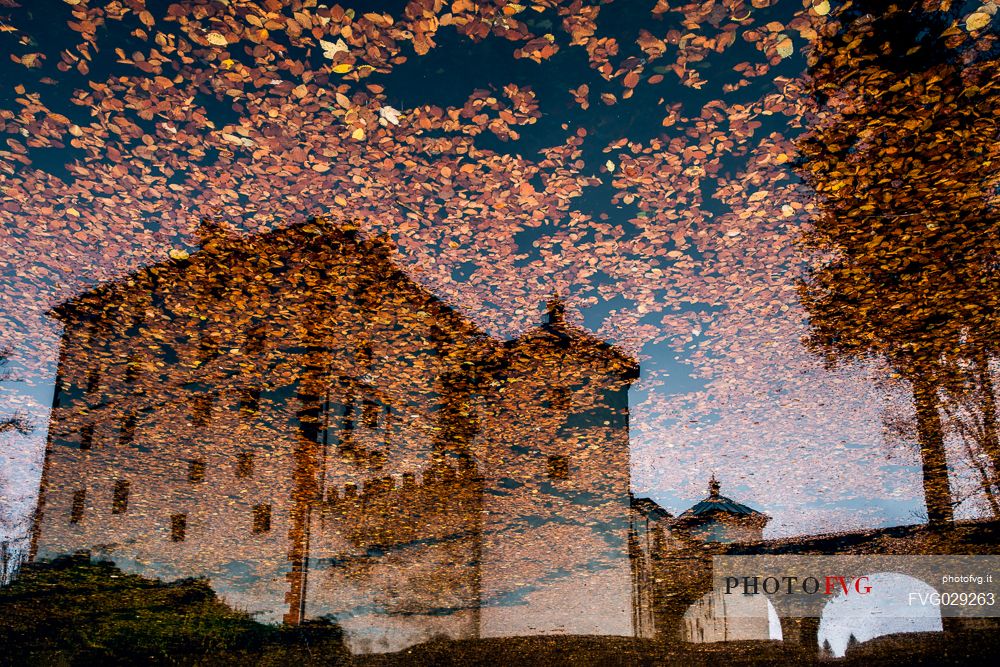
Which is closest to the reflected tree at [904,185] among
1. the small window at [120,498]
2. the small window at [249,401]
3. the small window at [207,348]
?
the small window at [207,348]

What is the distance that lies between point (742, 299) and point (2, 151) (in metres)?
8.00

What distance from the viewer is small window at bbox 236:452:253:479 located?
11.1 metres

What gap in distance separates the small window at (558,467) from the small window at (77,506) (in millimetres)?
11272

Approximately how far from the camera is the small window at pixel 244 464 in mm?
11125

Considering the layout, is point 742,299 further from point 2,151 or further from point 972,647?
point 972,647

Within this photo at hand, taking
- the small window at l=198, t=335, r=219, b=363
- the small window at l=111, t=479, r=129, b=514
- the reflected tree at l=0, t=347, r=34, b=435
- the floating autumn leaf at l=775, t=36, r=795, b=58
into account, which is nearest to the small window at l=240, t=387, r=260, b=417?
the small window at l=198, t=335, r=219, b=363

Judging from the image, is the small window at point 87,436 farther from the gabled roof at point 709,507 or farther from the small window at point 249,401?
the gabled roof at point 709,507

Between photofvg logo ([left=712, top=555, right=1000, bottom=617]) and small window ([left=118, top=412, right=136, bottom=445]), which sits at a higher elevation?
small window ([left=118, top=412, right=136, bottom=445])

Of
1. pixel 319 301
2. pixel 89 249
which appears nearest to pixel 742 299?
pixel 319 301

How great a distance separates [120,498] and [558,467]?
1053cm

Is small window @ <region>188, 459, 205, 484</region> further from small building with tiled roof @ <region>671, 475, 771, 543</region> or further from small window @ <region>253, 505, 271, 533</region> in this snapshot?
small building with tiled roof @ <region>671, 475, 771, 543</region>

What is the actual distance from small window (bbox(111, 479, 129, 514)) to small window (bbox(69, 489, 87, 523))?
684 mm

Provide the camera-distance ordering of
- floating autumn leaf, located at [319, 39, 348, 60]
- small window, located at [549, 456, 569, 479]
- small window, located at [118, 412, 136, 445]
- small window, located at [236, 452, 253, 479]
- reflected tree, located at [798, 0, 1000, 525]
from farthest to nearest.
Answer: small window, located at [549, 456, 569, 479], small window, located at [236, 452, 253, 479], small window, located at [118, 412, 136, 445], floating autumn leaf, located at [319, 39, 348, 60], reflected tree, located at [798, 0, 1000, 525]

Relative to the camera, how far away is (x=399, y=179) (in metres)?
5.17
